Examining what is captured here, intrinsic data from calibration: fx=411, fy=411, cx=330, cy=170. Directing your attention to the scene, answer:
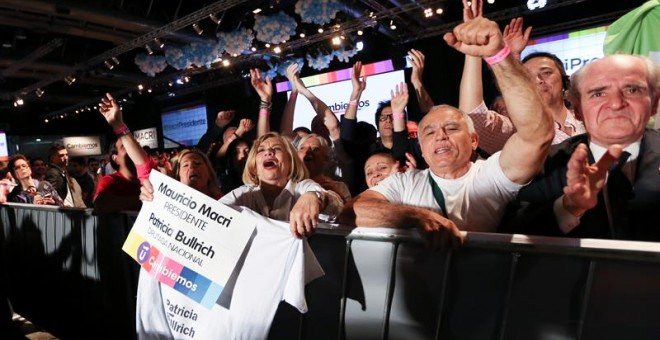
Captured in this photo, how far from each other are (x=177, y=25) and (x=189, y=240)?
5767 mm

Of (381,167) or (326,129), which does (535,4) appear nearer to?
(326,129)

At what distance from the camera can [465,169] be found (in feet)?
5.69

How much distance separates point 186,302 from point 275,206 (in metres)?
0.62

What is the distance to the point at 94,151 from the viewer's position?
17750 millimetres

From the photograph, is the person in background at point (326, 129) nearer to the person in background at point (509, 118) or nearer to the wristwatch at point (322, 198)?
the person in background at point (509, 118)

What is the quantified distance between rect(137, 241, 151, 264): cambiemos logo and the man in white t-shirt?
933 mm

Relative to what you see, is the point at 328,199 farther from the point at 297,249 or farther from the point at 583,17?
the point at 583,17

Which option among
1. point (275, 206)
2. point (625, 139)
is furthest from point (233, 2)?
point (625, 139)

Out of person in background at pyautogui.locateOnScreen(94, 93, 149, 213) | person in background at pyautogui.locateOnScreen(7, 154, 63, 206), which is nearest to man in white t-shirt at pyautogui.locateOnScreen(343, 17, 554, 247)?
person in background at pyautogui.locateOnScreen(94, 93, 149, 213)

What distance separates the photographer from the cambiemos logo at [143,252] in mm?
1887

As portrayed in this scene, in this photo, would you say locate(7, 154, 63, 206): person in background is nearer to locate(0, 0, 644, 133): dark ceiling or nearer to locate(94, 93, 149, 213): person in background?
locate(94, 93, 149, 213): person in background

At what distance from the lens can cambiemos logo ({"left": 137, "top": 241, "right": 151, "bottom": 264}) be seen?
74.3 inches

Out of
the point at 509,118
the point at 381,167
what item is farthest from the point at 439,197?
the point at 381,167

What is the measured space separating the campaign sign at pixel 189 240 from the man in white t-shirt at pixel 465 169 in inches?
19.2
